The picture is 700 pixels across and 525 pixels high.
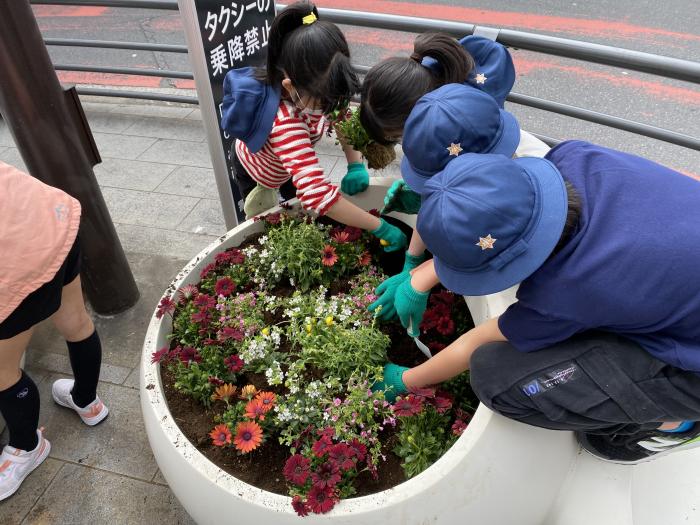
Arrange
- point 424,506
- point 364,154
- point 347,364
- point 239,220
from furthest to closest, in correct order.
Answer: point 239,220 < point 364,154 < point 347,364 < point 424,506

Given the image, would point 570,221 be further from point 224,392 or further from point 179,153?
point 179,153

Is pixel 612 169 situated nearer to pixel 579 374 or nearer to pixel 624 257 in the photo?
pixel 624 257

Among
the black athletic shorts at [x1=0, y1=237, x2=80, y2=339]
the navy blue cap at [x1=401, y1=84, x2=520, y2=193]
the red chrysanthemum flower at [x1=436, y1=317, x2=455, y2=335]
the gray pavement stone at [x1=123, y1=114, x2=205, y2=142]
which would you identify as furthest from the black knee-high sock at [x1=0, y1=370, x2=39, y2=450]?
the gray pavement stone at [x1=123, y1=114, x2=205, y2=142]

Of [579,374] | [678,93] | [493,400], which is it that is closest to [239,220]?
[493,400]

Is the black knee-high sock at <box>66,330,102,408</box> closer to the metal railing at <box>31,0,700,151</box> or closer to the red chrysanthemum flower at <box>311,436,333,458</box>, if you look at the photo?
the red chrysanthemum flower at <box>311,436,333,458</box>

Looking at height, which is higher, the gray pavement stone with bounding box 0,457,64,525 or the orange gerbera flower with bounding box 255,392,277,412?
the orange gerbera flower with bounding box 255,392,277,412

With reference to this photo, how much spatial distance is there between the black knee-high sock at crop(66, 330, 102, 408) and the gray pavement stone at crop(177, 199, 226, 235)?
4.52 ft

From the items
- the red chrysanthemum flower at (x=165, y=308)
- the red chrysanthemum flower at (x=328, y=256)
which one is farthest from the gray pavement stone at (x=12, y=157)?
the red chrysanthemum flower at (x=328, y=256)

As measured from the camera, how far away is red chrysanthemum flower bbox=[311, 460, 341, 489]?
1367 mm

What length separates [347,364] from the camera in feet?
5.60

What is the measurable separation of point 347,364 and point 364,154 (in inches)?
43.8

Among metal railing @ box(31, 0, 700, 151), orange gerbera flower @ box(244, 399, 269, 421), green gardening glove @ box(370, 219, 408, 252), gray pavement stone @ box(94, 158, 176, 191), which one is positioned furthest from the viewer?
gray pavement stone @ box(94, 158, 176, 191)

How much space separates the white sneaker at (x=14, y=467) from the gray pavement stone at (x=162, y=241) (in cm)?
140

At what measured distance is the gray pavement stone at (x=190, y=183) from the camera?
382 centimetres
